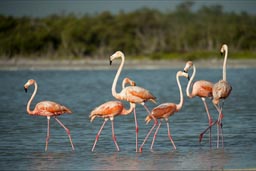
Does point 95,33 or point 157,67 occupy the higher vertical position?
point 95,33

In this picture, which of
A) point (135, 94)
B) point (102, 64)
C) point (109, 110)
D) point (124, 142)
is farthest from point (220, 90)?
point (102, 64)

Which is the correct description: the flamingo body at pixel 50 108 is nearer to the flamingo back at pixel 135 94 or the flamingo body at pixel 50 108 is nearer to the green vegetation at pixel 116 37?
the flamingo back at pixel 135 94

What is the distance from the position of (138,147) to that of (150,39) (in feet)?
157

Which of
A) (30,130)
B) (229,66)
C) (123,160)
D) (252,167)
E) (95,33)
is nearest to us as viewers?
(252,167)

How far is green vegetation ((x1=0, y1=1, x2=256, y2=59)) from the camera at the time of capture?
2062 inches

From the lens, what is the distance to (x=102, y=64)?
45.8m

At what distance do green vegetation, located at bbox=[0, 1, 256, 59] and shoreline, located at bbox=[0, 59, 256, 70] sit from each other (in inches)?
59.8

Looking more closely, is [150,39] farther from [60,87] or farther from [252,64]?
[60,87]

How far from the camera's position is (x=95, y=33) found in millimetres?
58312

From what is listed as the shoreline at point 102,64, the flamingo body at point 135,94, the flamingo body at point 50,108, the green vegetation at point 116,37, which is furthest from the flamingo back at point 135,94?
the green vegetation at point 116,37

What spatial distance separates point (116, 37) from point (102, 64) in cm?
1306

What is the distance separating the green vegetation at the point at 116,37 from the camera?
172ft

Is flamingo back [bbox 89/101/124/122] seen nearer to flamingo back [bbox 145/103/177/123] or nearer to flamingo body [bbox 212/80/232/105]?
flamingo back [bbox 145/103/177/123]

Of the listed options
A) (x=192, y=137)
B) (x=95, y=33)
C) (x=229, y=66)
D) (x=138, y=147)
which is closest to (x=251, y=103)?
(x=192, y=137)
